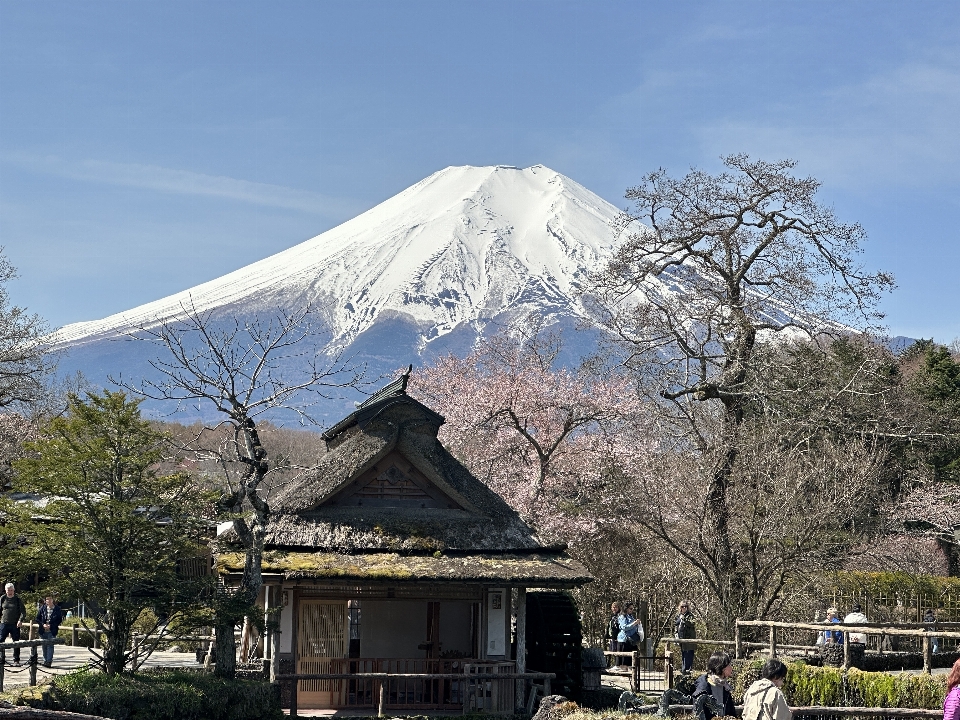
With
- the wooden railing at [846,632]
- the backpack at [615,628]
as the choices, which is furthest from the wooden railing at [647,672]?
the wooden railing at [846,632]

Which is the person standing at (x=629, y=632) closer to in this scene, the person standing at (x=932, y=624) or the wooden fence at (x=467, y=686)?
the person standing at (x=932, y=624)

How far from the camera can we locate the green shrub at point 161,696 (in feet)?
59.2

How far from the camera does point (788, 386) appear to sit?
114ft

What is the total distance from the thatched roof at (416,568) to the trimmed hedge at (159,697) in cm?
225

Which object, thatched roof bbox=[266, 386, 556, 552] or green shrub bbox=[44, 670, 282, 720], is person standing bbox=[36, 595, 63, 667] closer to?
thatched roof bbox=[266, 386, 556, 552]

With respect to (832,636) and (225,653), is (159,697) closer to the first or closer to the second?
(225,653)

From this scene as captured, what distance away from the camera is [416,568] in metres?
22.1

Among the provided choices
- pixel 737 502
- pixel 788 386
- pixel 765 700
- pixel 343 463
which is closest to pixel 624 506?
pixel 737 502

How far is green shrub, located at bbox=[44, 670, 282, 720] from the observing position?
18031 mm

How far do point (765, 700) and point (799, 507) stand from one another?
19.4 meters

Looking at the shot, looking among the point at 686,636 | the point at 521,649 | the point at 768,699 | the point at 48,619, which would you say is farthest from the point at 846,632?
the point at 48,619

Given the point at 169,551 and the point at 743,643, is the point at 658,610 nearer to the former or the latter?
the point at 743,643

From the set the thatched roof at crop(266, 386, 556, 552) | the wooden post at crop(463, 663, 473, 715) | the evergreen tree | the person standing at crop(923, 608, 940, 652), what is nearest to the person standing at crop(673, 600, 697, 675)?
the person standing at crop(923, 608, 940, 652)

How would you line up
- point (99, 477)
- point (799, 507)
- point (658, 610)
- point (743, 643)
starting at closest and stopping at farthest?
1. point (99, 477)
2. point (743, 643)
3. point (799, 507)
4. point (658, 610)
